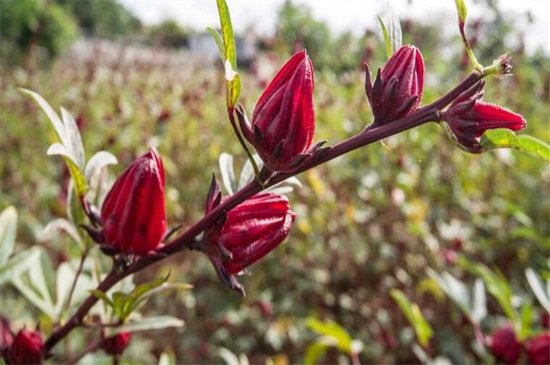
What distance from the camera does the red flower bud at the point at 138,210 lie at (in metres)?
0.45

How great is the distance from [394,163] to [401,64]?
1862mm

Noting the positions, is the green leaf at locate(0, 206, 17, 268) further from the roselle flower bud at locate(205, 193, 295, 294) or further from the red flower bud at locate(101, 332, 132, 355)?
the roselle flower bud at locate(205, 193, 295, 294)

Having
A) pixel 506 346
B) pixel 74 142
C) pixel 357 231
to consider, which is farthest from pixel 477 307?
pixel 357 231

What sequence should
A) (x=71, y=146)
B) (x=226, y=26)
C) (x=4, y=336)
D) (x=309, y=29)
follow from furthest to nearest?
(x=309, y=29), (x=4, y=336), (x=71, y=146), (x=226, y=26)

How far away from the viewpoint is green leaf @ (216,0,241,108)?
0.38 m

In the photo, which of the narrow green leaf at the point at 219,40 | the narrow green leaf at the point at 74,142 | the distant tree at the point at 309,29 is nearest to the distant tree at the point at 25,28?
the distant tree at the point at 309,29

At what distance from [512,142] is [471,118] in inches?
1.1

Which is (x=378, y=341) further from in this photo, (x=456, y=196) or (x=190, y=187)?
(x=190, y=187)

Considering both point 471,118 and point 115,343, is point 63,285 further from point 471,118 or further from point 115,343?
point 471,118

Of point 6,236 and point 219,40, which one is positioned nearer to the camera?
point 219,40

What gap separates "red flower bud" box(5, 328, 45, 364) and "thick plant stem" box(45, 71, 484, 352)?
3 centimetres

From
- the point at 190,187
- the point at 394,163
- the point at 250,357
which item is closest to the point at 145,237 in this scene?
the point at 394,163

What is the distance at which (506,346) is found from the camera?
2.72 feet

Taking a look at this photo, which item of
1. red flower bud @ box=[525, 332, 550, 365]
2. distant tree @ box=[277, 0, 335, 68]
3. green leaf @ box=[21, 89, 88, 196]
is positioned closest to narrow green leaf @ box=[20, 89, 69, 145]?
green leaf @ box=[21, 89, 88, 196]
